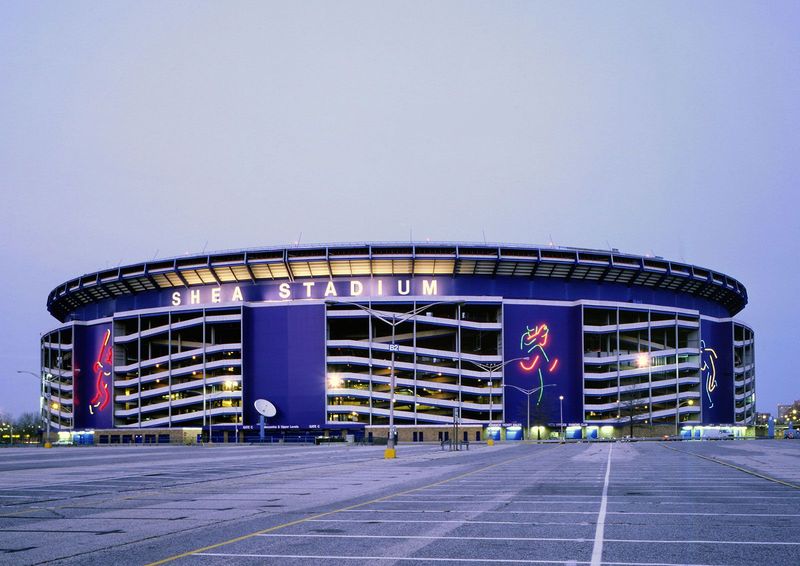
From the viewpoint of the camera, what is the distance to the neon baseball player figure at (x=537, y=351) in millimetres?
126188

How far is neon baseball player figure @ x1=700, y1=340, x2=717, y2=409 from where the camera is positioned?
140 meters

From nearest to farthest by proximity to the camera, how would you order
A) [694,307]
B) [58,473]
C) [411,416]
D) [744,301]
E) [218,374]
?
1. [58,473]
2. [411,416]
3. [218,374]
4. [694,307]
5. [744,301]

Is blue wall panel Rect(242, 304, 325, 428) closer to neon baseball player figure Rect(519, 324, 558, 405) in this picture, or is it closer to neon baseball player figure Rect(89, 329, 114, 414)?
neon baseball player figure Rect(89, 329, 114, 414)

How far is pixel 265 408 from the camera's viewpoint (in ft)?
397

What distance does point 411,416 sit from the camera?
123m

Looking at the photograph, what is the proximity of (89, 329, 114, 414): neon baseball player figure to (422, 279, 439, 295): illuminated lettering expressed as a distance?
54.3 metres

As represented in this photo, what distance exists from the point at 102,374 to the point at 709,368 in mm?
104321

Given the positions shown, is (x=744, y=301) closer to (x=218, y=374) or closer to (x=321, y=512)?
(x=218, y=374)

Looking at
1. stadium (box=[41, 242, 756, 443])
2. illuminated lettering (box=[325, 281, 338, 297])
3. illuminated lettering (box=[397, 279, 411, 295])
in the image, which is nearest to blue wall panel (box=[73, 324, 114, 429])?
stadium (box=[41, 242, 756, 443])

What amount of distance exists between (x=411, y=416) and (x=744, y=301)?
8168cm

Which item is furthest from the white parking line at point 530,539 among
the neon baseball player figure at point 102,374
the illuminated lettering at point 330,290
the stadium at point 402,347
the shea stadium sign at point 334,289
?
the neon baseball player figure at point 102,374

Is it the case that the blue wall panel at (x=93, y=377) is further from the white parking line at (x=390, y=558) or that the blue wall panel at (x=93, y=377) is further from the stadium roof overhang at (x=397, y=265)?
the white parking line at (x=390, y=558)

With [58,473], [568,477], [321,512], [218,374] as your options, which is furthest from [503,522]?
[218,374]

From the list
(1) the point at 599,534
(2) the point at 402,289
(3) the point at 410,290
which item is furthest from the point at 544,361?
(1) the point at 599,534
